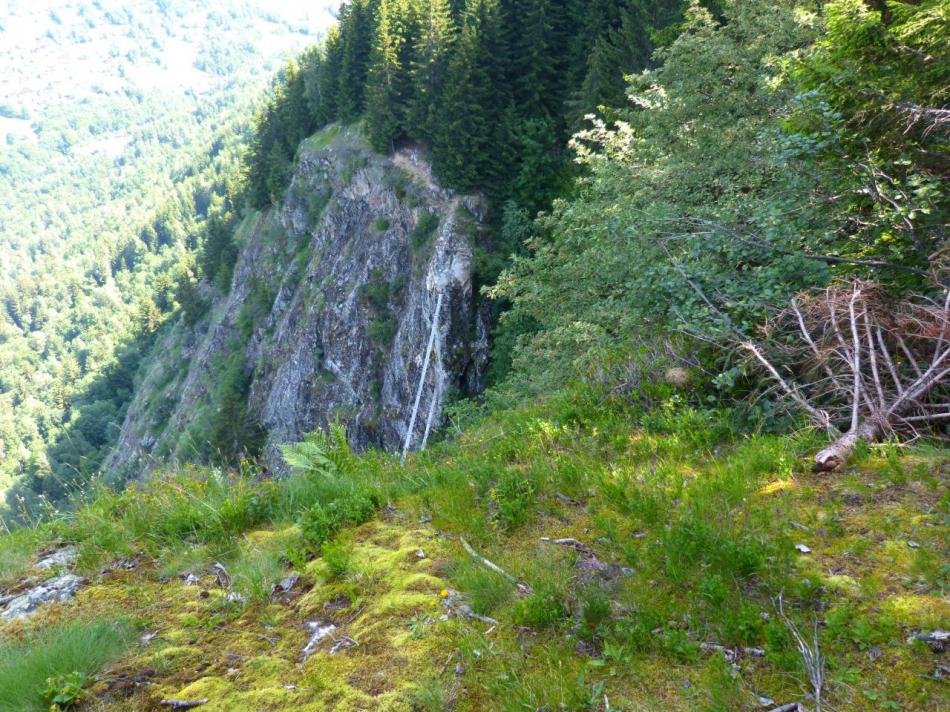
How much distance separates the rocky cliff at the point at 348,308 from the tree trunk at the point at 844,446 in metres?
21.5

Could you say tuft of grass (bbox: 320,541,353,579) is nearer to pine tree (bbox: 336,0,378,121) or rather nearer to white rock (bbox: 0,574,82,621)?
white rock (bbox: 0,574,82,621)

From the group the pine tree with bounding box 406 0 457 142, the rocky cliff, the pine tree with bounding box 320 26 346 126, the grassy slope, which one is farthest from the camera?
the pine tree with bounding box 320 26 346 126

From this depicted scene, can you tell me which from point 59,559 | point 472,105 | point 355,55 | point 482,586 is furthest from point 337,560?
point 355,55

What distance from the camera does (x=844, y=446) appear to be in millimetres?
3703

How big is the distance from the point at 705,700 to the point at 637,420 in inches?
117

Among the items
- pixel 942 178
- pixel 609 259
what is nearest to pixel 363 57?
pixel 609 259

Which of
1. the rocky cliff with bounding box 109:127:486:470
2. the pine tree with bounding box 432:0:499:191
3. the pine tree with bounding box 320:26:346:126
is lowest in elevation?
the rocky cliff with bounding box 109:127:486:470

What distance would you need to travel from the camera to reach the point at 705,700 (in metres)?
2.29

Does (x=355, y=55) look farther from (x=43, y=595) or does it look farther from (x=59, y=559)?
(x=43, y=595)

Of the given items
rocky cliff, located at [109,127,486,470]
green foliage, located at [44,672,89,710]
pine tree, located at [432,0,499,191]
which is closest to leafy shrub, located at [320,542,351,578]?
green foliage, located at [44,672,89,710]

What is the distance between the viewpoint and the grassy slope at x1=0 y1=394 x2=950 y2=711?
245cm

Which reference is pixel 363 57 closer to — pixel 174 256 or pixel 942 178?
pixel 942 178

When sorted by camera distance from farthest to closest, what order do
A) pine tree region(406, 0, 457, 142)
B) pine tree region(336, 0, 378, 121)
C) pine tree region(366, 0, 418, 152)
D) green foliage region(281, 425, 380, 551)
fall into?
pine tree region(336, 0, 378, 121) → pine tree region(366, 0, 418, 152) → pine tree region(406, 0, 457, 142) → green foliage region(281, 425, 380, 551)

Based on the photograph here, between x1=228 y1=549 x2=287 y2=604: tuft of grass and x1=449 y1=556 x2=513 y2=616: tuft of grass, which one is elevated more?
x1=449 y1=556 x2=513 y2=616: tuft of grass
